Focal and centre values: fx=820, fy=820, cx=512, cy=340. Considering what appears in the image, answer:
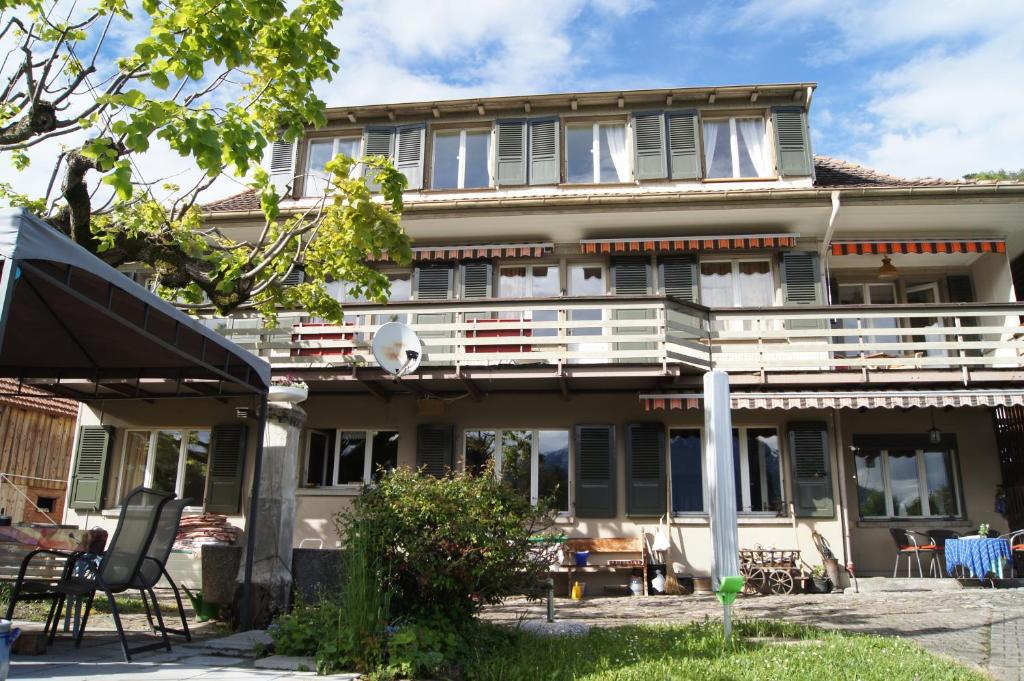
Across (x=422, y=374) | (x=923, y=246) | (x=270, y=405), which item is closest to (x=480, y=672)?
(x=270, y=405)

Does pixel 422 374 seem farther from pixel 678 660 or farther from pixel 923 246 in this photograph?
pixel 923 246

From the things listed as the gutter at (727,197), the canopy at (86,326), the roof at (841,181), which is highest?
the roof at (841,181)

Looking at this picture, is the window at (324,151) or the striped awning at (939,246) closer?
the striped awning at (939,246)

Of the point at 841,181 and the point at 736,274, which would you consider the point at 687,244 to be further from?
the point at 841,181

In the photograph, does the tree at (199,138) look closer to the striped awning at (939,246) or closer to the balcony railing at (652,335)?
the balcony railing at (652,335)

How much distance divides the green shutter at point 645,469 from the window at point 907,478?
Answer: 373 cm

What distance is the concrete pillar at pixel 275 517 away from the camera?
25.6ft

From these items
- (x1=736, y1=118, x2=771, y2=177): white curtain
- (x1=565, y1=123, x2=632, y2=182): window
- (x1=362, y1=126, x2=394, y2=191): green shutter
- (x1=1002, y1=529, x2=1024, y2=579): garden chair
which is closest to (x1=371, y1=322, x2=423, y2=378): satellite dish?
(x1=362, y1=126, x2=394, y2=191): green shutter

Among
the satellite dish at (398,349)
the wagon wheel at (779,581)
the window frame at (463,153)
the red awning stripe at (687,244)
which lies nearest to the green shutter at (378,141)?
the window frame at (463,153)

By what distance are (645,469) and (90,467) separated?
10294 millimetres

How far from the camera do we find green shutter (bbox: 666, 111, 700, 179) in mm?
15961

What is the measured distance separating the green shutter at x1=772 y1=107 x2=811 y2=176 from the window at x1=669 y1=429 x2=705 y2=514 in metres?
5.44

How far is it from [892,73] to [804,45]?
2.20 meters

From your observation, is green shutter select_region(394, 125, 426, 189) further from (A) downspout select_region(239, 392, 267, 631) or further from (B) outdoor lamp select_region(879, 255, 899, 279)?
(A) downspout select_region(239, 392, 267, 631)
